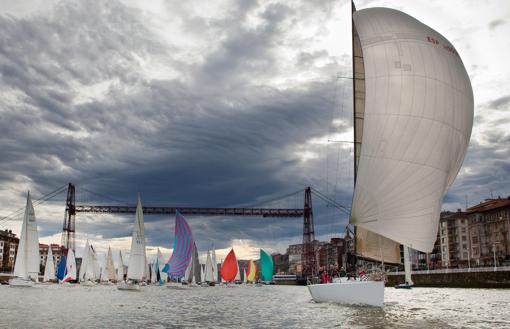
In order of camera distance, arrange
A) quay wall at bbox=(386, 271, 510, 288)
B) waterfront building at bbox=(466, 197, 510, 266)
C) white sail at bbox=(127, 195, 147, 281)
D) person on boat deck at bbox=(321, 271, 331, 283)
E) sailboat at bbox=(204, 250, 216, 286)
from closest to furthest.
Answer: person on boat deck at bbox=(321, 271, 331, 283)
quay wall at bbox=(386, 271, 510, 288)
white sail at bbox=(127, 195, 147, 281)
waterfront building at bbox=(466, 197, 510, 266)
sailboat at bbox=(204, 250, 216, 286)

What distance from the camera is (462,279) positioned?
48.2 metres

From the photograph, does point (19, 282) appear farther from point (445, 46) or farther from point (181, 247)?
point (445, 46)

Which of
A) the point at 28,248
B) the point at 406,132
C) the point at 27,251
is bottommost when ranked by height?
the point at 27,251

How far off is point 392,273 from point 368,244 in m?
45.5

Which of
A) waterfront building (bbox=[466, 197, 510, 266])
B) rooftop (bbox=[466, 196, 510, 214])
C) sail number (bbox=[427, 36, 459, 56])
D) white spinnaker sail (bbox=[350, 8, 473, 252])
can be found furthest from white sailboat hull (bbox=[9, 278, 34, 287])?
rooftop (bbox=[466, 196, 510, 214])

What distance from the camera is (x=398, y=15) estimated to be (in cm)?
1988

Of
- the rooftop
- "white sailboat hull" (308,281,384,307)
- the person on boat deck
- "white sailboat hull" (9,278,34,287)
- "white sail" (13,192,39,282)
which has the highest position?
the rooftop

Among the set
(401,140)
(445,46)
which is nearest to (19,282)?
(401,140)

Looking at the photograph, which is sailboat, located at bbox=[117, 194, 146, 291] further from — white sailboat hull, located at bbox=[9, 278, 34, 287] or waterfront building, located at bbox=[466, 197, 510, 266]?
→ waterfront building, located at bbox=[466, 197, 510, 266]

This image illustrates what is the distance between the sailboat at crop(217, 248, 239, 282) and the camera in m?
81.0

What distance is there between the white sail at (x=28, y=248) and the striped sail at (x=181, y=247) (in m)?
13.7

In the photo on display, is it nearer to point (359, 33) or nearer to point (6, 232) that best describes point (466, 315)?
point (359, 33)

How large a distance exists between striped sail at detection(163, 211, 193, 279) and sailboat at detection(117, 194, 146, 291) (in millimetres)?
8221

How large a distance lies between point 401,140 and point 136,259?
3128cm
